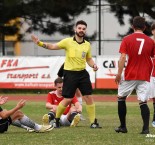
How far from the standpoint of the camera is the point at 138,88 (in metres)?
10.7

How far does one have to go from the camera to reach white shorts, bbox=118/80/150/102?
1062 centimetres

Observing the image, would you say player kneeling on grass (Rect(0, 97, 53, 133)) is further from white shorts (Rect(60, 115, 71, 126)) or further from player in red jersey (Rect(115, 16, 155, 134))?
white shorts (Rect(60, 115, 71, 126))

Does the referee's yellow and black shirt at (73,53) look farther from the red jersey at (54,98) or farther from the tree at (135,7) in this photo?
the tree at (135,7)

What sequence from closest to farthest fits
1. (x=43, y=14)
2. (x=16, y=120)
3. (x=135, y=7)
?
(x=16, y=120) < (x=135, y=7) < (x=43, y=14)

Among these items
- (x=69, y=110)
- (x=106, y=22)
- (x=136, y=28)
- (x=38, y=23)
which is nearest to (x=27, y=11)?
(x=38, y=23)

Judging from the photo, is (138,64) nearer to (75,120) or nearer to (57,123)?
(75,120)

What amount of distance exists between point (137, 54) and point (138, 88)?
1.99ft

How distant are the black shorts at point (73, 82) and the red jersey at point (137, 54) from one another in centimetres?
178

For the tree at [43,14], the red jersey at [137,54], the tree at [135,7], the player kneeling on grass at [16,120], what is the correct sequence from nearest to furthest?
the player kneeling on grass at [16,120], the red jersey at [137,54], the tree at [135,7], the tree at [43,14]

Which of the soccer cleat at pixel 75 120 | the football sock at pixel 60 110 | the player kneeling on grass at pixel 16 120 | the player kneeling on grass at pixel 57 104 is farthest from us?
the player kneeling on grass at pixel 57 104

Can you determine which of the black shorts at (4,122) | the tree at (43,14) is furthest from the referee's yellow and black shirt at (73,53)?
the tree at (43,14)

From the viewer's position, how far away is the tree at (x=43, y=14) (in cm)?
3250

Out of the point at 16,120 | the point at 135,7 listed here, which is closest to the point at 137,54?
the point at 16,120

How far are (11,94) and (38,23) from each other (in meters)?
6.62
